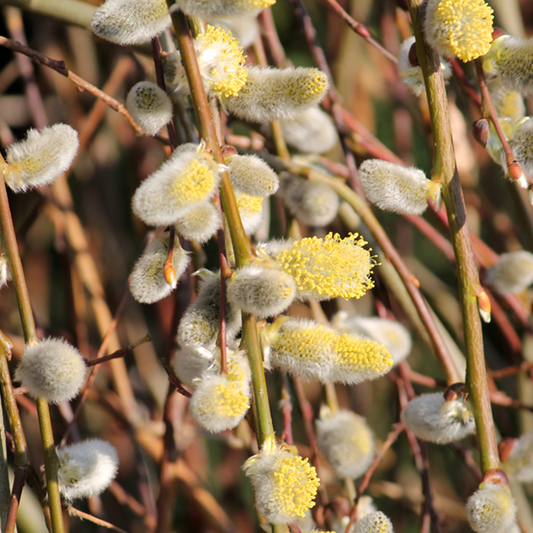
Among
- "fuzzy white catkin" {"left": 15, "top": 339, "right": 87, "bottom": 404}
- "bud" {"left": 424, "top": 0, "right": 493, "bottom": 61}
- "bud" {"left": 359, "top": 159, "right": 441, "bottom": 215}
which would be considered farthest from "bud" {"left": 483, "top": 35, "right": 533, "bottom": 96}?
"fuzzy white catkin" {"left": 15, "top": 339, "right": 87, "bottom": 404}

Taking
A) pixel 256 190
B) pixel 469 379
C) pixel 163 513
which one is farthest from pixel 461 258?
pixel 163 513

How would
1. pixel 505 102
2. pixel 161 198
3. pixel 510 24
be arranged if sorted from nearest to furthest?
1. pixel 161 198
2. pixel 505 102
3. pixel 510 24

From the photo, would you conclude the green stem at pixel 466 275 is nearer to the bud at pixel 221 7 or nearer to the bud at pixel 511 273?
the bud at pixel 221 7

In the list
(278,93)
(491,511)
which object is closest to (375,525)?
(491,511)

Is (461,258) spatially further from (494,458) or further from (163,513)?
(163,513)

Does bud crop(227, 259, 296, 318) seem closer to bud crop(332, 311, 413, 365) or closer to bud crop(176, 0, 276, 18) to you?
bud crop(176, 0, 276, 18)

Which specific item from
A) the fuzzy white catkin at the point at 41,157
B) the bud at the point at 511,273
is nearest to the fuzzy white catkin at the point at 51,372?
the fuzzy white catkin at the point at 41,157
